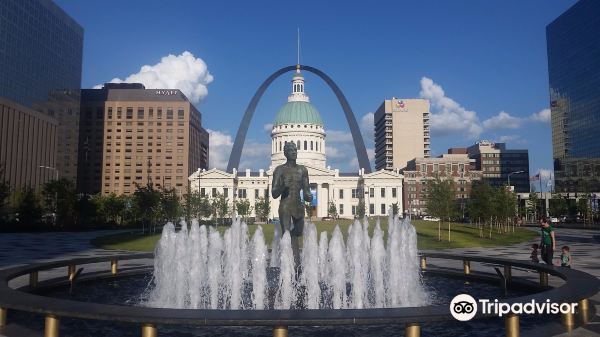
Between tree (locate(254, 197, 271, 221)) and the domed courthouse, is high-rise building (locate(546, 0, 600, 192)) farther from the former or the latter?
tree (locate(254, 197, 271, 221))

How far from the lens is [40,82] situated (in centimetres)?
13362

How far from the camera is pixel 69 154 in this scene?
511 ft

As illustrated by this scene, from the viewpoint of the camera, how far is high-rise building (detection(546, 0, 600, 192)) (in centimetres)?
13775

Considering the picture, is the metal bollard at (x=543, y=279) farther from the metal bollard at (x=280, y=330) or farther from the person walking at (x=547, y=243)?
the metal bollard at (x=280, y=330)

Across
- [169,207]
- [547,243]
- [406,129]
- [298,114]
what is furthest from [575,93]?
[547,243]

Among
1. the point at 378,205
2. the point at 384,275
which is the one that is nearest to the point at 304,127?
the point at 378,205

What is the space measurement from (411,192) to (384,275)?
4987 inches

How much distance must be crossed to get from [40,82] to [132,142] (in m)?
40.8

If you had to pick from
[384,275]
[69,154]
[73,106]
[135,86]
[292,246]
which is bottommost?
[384,275]

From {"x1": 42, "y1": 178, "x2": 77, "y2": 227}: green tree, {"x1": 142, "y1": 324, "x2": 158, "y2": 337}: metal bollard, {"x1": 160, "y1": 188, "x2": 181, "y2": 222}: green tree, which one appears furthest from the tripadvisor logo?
{"x1": 42, "y1": 178, "x2": 77, "y2": 227}: green tree

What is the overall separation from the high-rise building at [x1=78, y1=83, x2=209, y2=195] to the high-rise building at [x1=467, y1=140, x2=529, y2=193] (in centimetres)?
10769

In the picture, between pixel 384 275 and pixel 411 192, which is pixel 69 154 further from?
pixel 384 275

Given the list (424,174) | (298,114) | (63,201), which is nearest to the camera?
(63,201)

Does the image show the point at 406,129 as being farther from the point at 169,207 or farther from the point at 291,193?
the point at 291,193
